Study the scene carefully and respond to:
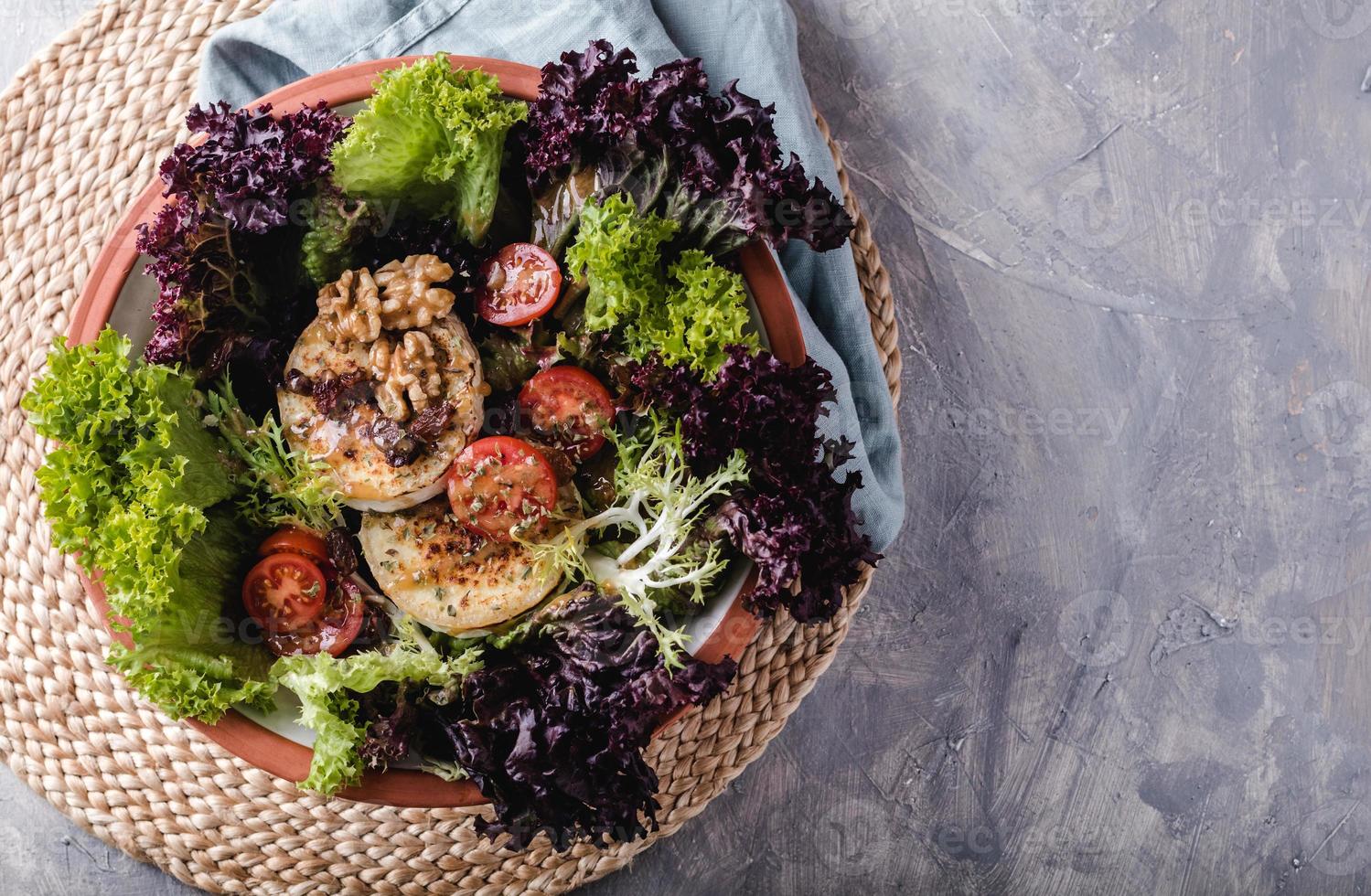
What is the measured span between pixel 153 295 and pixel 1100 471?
340 cm

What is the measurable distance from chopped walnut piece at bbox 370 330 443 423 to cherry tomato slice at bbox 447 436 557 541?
201mm

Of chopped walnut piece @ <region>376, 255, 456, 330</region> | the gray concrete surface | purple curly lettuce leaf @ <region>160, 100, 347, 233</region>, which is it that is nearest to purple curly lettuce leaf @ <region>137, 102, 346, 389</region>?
purple curly lettuce leaf @ <region>160, 100, 347, 233</region>

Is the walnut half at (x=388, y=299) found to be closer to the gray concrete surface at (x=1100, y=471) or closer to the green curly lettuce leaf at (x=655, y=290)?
the green curly lettuce leaf at (x=655, y=290)

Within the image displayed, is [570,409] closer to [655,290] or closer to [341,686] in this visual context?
[655,290]

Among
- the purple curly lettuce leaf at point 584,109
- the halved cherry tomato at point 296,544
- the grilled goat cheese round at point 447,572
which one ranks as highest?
the purple curly lettuce leaf at point 584,109

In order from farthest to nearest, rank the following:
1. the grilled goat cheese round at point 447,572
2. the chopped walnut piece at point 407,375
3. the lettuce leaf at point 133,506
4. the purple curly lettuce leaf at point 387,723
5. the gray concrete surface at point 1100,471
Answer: the gray concrete surface at point 1100,471 < the grilled goat cheese round at point 447,572 < the chopped walnut piece at point 407,375 < the purple curly lettuce leaf at point 387,723 < the lettuce leaf at point 133,506

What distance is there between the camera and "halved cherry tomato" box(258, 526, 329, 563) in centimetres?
303

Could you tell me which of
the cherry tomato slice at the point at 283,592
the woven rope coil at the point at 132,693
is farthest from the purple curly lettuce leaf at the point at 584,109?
the cherry tomato slice at the point at 283,592

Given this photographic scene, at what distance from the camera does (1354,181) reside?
412 cm

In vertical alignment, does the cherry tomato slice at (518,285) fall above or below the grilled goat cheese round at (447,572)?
above

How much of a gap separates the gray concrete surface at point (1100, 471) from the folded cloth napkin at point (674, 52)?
1.90 ft

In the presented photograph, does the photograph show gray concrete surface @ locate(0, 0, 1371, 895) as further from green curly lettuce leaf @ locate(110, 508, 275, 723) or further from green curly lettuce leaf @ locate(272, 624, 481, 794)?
green curly lettuce leaf @ locate(110, 508, 275, 723)

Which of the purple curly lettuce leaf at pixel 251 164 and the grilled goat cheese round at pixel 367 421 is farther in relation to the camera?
the grilled goat cheese round at pixel 367 421

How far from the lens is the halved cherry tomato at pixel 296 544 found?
3.03 meters
